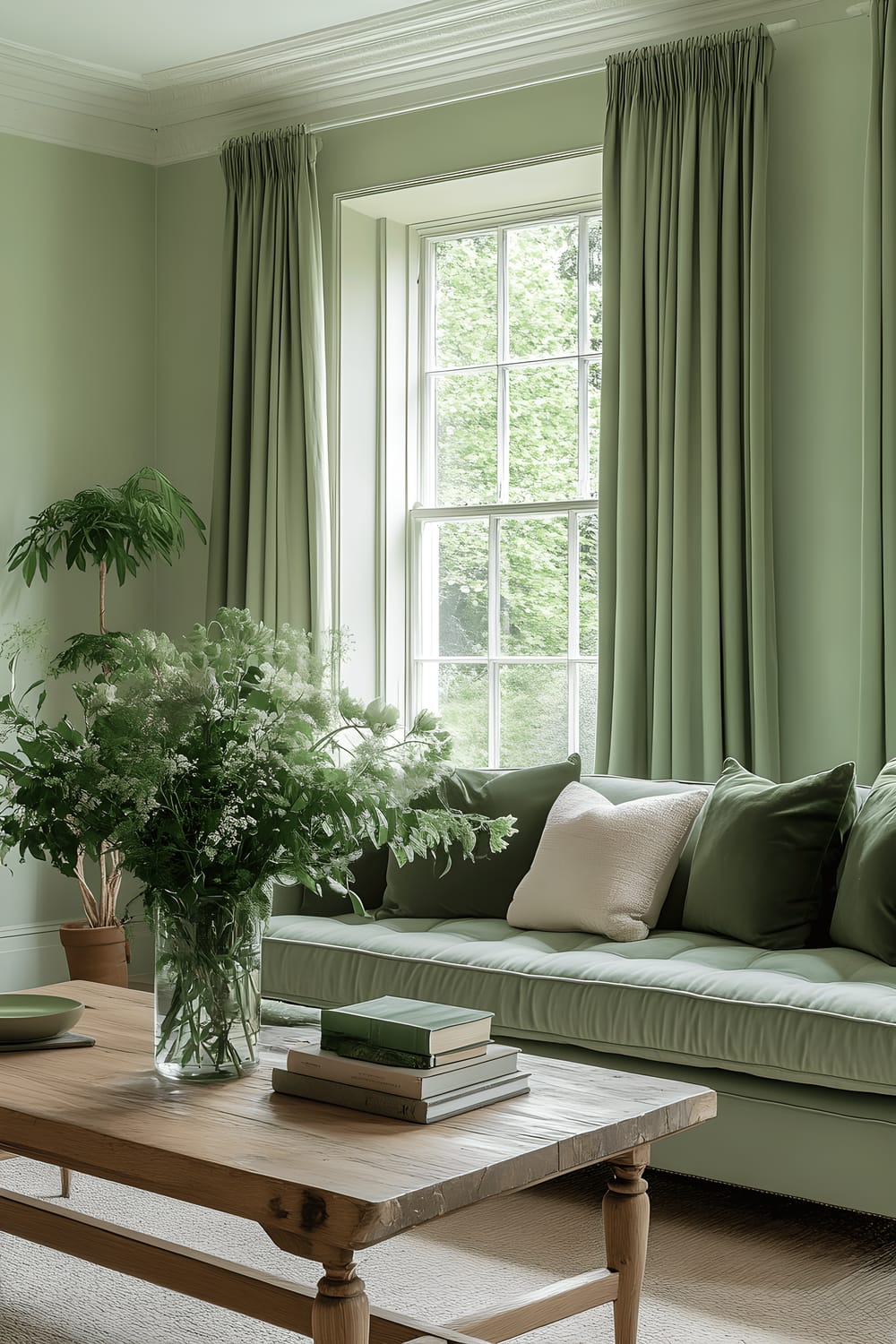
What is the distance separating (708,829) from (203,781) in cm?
175

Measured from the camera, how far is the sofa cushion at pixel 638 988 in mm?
2766

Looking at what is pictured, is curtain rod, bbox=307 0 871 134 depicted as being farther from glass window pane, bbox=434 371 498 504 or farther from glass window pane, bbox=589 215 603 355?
glass window pane, bbox=434 371 498 504

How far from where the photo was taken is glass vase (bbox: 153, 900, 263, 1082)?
215 cm

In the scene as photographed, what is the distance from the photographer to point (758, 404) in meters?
4.14

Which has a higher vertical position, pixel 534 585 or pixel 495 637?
pixel 534 585

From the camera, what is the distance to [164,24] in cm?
482

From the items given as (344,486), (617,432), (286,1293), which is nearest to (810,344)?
(617,432)

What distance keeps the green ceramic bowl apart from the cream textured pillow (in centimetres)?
142

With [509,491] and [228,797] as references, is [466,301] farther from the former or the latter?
[228,797]

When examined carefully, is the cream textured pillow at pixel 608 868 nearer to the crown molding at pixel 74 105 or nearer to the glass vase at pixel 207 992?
the glass vase at pixel 207 992

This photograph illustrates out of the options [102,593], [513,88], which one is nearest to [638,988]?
[102,593]

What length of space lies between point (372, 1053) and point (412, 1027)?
0.09 metres

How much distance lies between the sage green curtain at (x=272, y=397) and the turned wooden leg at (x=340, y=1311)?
3543mm

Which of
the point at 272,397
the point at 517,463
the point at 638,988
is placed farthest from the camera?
the point at 272,397
